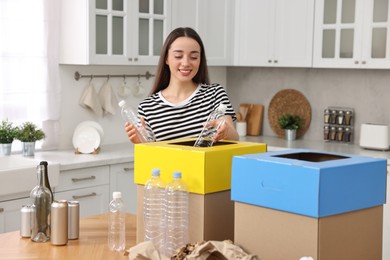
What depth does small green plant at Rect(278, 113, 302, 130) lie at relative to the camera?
5.47 metres

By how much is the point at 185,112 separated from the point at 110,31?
189 cm

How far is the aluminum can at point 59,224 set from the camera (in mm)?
2299

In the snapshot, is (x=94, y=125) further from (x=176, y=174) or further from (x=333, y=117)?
→ (x=176, y=174)

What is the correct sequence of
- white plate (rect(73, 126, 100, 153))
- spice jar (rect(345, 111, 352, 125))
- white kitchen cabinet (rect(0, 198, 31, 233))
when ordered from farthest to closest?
spice jar (rect(345, 111, 352, 125)) → white plate (rect(73, 126, 100, 153)) → white kitchen cabinet (rect(0, 198, 31, 233))

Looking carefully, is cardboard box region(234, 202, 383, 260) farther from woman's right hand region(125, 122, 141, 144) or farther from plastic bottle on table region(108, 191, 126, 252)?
woman's right hand region(125, 122, 141, 144)

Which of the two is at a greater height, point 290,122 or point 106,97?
point 106,97

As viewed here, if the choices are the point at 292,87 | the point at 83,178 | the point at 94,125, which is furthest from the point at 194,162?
the point at 292,87

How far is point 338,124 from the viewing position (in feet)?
17.3

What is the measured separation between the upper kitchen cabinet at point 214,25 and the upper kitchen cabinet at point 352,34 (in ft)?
2.67

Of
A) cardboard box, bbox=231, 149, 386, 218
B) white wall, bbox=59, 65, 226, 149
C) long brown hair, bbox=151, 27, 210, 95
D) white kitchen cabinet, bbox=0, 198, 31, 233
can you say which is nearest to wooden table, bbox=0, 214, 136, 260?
cardboard box, bbox=231, 149, 386, 218

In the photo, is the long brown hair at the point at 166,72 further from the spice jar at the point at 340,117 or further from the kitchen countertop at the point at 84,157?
the spice jar at the point at 340,117

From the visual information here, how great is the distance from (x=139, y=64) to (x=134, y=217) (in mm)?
2351

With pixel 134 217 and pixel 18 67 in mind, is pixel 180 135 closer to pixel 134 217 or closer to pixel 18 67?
pixel 134 217

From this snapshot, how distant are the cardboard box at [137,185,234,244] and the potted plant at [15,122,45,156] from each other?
8.42 feet
